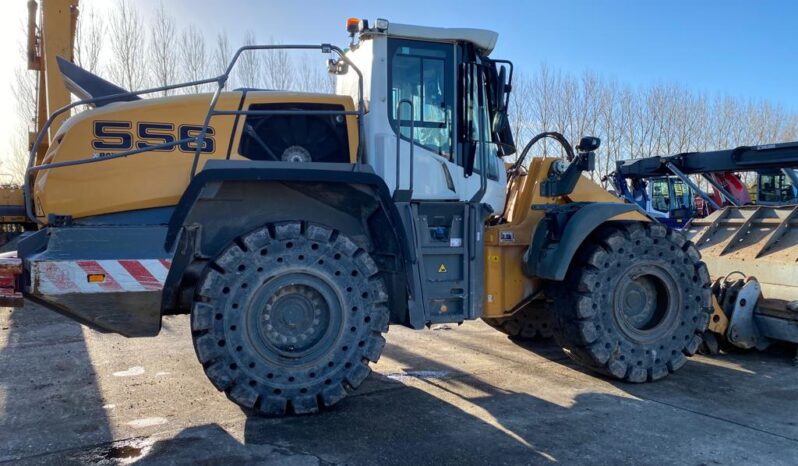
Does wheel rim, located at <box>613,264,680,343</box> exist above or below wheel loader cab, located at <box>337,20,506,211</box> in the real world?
below

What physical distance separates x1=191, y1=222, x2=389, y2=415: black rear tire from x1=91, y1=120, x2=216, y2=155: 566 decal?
81 centimetres

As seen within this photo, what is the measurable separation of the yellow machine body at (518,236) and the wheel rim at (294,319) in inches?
60.6

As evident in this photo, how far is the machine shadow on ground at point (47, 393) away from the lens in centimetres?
409

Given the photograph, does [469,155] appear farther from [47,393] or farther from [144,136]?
[47,393]

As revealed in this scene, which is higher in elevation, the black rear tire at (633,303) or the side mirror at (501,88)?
the side mirror at (501,88)

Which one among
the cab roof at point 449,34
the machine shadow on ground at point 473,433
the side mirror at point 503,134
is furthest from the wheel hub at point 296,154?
the machine shadow on ground at point 473,433

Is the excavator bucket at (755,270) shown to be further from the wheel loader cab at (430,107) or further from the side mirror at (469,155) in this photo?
→ the side mirror at (469,155)

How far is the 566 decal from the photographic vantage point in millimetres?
4535

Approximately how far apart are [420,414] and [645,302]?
2536 mm

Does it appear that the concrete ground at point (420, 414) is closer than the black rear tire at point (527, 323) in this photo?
Yes

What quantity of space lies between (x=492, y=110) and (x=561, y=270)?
4.89 feet

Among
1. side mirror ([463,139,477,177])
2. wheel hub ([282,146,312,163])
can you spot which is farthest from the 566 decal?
side mirror ([463,139,477,177])

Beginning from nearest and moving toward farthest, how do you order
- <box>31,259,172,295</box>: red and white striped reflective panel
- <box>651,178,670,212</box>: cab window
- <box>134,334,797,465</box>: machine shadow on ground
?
<box>134,334,797,465</box>: machine shadow on ground < <box>31,259,172,295</box>: red and white striped reflective panel < <box>651,178,670,212</box>: cab window

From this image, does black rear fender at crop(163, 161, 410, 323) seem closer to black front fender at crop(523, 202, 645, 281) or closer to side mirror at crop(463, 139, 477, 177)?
side mirror at crop(463, 139, 477, 177)
